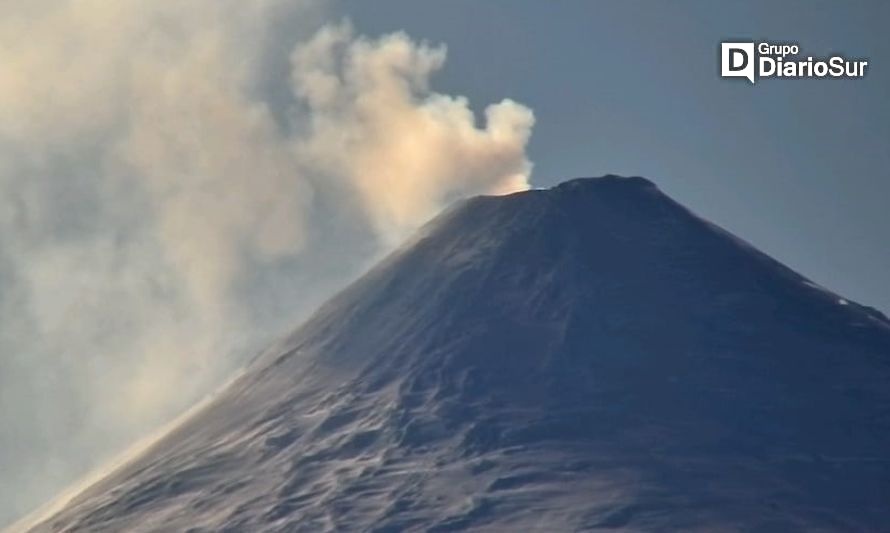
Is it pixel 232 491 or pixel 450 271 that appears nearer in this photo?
pixel 232 491

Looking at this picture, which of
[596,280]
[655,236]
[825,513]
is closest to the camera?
[825,513]

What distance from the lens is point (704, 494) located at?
397ft

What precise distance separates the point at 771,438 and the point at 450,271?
3797cm

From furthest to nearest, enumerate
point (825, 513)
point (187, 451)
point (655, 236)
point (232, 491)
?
point (655, 236) → point (187, 451) → point (232, 491) → point (825, 513)

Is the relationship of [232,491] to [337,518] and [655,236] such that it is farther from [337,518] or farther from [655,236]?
[655,236]

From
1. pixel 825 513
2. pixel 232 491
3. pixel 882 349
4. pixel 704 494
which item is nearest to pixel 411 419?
pixel 232 491

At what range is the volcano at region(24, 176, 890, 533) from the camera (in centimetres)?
12162

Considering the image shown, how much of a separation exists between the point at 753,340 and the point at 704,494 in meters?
31.9

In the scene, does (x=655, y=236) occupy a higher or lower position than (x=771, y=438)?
higher

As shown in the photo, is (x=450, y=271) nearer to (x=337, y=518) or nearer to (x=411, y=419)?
(x=411, y=419)

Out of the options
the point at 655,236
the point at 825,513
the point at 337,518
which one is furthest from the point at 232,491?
the point at 655,236

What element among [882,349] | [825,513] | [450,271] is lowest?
[825,513]

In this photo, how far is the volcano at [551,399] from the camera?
121625mm

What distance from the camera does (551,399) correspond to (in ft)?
452
